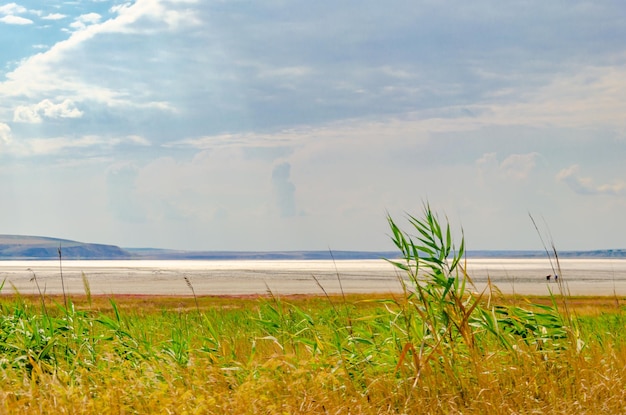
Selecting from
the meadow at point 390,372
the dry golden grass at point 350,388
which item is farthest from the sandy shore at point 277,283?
the dry golden grass at point 350,388

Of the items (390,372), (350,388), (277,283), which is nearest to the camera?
(350,388)

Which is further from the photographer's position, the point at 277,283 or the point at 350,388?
the point at 277,283

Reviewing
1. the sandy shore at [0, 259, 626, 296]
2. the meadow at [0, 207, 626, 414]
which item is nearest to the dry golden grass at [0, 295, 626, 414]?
the meadow at [0, 207, 626, 414]

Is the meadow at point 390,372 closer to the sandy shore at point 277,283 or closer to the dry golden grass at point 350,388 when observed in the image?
the dry golden grass at point 350,388

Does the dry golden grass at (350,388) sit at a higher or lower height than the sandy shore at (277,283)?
higher

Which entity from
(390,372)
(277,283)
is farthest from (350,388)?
(277,283)

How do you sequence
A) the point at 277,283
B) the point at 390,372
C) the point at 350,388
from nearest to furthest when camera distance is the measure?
the point at 350,388
the point at 390,372
the point at 277,283

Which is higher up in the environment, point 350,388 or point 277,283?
point 350,388

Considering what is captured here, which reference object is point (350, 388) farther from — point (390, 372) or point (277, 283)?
point (277, 283)

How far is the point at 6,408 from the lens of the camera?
249 inches

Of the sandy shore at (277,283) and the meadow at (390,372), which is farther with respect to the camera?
the sandy shore at (277,283)

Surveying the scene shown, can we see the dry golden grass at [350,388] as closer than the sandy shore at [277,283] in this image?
Yes

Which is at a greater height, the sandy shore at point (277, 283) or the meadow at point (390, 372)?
the meadow at point (390, 372)

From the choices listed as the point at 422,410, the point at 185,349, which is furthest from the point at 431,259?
the point at 185,349
